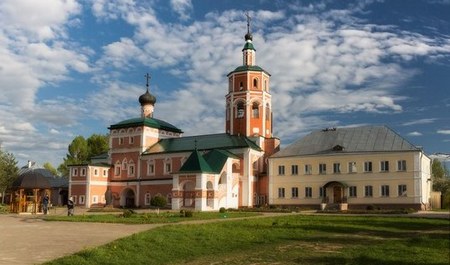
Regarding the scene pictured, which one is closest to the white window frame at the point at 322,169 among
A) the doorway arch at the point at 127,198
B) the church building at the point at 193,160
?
the church building at the point at 193,160

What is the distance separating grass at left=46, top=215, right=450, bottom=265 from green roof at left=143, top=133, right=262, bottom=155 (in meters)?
31.1

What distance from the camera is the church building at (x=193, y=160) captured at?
49500mm

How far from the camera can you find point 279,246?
17.2 metres

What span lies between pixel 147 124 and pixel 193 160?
43.2ft

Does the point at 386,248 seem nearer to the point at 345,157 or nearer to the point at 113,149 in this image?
the point at 345,157

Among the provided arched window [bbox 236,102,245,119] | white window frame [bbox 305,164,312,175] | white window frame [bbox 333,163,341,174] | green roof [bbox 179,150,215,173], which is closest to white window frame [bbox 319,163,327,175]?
white window frame [bbox 333,163,341,174]

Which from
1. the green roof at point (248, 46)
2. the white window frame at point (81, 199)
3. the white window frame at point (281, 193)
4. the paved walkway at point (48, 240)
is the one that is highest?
the green roof at point (248, 46)

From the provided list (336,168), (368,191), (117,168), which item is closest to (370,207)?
(368,191)

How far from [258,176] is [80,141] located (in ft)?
142

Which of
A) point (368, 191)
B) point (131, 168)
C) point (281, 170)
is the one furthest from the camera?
point (131, 168)

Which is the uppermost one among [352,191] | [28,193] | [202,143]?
[202,143]

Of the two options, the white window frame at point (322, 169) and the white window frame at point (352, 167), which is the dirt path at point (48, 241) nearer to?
the white window frame at point (322, 169)

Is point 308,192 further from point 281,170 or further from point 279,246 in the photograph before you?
point 279,246

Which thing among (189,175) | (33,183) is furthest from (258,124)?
(33,183)
